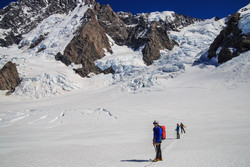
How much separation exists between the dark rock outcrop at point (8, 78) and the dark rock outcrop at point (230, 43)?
7516 cm

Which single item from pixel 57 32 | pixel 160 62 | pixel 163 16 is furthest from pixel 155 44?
pixel 57 32

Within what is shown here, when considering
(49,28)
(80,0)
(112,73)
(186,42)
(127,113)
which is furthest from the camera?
(80,0)

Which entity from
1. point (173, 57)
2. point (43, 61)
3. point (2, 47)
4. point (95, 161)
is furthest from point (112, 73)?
point (2, 47)

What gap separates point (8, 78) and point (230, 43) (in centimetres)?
8258

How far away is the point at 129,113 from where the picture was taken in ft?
87.9

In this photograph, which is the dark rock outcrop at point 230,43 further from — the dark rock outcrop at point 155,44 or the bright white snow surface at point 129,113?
the dark rock outcrop at point 155,44

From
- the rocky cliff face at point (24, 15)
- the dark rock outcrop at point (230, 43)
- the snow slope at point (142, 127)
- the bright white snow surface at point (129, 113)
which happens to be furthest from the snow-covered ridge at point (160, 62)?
the rocky cliff face at point (24, 15)

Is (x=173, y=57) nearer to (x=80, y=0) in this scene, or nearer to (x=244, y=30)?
(x=244, y=30)

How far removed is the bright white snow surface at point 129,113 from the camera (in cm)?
638

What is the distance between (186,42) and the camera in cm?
9119

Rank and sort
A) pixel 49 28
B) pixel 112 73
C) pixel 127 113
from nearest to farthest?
1. pixel 127 113
2. pixel 112 73
3. pixel 49 28

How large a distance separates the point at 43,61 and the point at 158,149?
290 feet

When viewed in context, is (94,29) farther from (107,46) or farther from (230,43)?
(230,43)

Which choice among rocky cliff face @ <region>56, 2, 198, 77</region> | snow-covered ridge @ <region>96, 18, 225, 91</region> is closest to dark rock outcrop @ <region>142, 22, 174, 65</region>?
rocky cliff face @ <region>56, 2, 198, 77</region>
